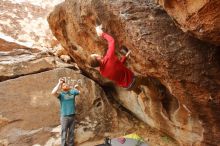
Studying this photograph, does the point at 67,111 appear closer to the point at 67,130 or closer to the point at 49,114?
the point at 67,130

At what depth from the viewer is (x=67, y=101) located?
7.65 meters

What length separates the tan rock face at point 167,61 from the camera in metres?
5.28

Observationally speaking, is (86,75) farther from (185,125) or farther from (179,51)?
(179,51)

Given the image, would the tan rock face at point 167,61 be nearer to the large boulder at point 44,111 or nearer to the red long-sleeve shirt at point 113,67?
the red long-sleeve shirt at point 113,67

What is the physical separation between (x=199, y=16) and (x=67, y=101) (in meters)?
4.22

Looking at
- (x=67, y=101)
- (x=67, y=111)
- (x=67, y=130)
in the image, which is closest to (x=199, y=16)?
(x=67, y=101)

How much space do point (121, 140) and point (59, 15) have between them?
3.82m

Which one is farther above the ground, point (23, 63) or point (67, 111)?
point (23, 63)

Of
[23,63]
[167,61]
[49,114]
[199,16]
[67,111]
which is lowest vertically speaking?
[49,114]

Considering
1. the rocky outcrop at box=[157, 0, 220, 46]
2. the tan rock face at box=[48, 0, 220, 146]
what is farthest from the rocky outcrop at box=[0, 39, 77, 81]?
the rocky outcrop at box=[157, 0, 220, 46]

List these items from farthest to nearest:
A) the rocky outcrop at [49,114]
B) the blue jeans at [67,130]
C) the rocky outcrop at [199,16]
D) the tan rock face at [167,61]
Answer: the rocky outcrop at [49,114] → the blue jeans at [67,130] → the tan rock face at [167,61] → the rocky outcrop at [199,16]

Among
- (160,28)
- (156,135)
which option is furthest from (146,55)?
(156,135)

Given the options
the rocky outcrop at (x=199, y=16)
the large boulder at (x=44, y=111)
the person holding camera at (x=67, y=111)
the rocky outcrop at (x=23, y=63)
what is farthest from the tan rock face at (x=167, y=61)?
the rocky outcrop at (x=23, y=63)

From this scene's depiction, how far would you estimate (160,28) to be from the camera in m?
5.43
